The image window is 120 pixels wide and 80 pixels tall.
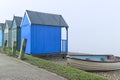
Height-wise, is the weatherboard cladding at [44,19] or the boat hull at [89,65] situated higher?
the weatherboard cladding at [44,19]

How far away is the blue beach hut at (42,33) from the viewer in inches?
874

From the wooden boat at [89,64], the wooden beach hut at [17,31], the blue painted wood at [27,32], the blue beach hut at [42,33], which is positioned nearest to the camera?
the wooden boat at [89,64]

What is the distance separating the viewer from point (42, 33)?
22.5 meters

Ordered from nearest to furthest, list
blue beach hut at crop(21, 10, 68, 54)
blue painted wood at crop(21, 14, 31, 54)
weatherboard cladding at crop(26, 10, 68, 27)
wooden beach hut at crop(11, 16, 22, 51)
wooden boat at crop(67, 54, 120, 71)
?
1. wooden boat at crop(67, 54, 120, 71)
2. blue beach hut at crop(21, 10, 68, 54)
3. blue painted wood at crop(21, 14, 31, 54)
4. weatherboard cladding at crop(26, 10, 68, 27)
5. wooden beach hut at crop(11, 16, 22, 51)

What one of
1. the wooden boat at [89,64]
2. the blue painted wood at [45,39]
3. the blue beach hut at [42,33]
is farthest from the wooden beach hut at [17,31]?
the wooden boat at [89,64]

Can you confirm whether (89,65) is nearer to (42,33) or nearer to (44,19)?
(42,33)

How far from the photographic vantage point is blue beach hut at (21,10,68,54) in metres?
22.2

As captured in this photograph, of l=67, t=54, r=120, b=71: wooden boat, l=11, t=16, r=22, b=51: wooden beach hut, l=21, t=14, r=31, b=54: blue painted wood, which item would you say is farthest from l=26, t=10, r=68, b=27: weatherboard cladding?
l=67, t=54, r=120, b=71: wooden boat

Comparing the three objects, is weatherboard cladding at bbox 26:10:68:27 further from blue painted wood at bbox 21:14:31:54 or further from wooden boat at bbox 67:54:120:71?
wooden boat at bbox 67:54:120:71

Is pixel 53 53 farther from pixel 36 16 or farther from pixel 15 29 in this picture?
pixel 15 29

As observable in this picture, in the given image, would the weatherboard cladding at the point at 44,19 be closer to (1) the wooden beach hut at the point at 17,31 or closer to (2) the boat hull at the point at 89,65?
(1) the wooden beach hut at the point at 17,31

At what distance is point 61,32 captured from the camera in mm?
24031

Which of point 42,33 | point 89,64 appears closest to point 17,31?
point 42,33

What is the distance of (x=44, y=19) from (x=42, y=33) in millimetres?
1693
